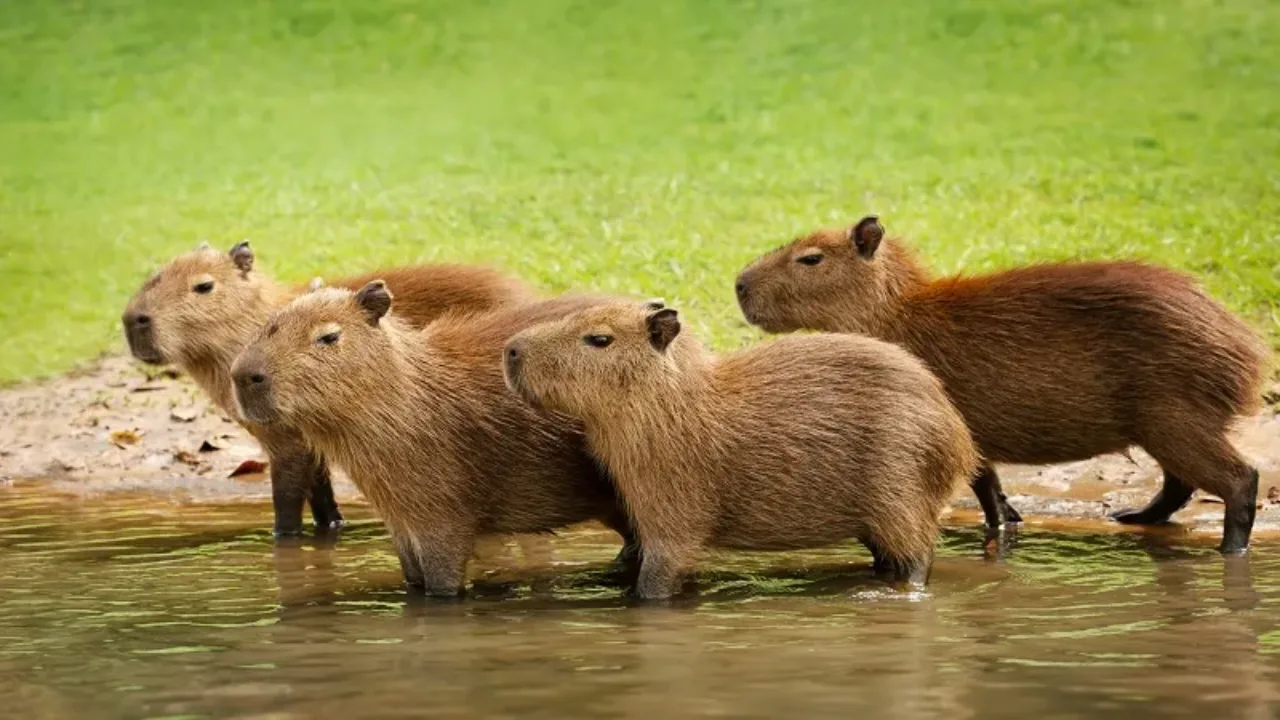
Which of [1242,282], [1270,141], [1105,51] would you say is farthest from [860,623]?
[1105,51]

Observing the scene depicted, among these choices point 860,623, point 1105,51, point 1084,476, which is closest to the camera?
point 860,623

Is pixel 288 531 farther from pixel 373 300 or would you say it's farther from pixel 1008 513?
pixel 1008 513

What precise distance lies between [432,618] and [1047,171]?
8.71 m

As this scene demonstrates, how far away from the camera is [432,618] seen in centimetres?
698

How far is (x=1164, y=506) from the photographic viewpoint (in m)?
8.72

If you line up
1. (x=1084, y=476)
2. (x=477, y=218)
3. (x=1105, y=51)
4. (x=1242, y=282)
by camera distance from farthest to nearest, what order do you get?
(x=1105, y=51)
(x=477, y=218)
(x=1242, y=282)
(x=1084, y=476)

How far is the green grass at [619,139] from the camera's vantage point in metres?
13.0

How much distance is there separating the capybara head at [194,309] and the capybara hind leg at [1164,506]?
12.1ft

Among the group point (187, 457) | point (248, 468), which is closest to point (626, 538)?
point (248, 468)

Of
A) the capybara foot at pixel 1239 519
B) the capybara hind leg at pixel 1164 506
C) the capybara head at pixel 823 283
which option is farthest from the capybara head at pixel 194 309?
the capybara foot at pixel 1239 519

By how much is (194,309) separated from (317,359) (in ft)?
5.71

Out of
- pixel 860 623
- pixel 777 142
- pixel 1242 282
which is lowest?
pixel 860 623

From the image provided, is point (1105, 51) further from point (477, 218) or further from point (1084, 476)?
point (1084, 476)

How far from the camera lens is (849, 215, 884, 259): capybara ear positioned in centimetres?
874
